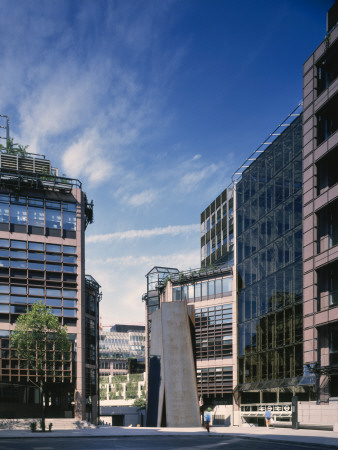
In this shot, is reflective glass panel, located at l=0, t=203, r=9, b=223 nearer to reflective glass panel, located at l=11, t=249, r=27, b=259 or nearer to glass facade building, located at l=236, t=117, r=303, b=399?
reflective glass panel, located at l=11, t=249, r=27, b=259

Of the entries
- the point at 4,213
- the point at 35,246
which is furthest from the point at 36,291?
the point at 4,213

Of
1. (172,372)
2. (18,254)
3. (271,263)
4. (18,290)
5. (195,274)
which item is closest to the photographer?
(172,372)

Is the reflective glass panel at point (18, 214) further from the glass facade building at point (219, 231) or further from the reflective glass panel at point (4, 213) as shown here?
the glass facade building at point (219, 231)

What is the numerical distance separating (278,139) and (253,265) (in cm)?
1669

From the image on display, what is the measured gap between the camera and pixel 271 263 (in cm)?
6844

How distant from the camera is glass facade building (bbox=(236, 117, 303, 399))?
61906 mm

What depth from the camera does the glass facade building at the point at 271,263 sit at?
61.9 m

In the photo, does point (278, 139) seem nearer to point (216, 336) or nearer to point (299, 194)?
point (299, 194)

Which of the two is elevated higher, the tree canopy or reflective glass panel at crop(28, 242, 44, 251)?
reflective glass panel at crop(28, 242, 44, 251)

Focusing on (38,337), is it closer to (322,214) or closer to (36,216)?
(36,216)

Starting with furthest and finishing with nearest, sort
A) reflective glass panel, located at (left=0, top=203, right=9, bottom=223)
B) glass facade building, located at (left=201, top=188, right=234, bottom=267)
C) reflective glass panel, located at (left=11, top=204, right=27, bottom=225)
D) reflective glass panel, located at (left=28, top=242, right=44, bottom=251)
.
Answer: glass facade building, located at (left=201, top=188, right=234, bottom=267)
reflective glass panel, located at (left=28, top=242, right=44, bottom=251)
reflective glass panel, located at (left=11, top=204, right=27, bottom=225)
reflective glass panel, located at (left=0, top=203, right=9, bottom=223)

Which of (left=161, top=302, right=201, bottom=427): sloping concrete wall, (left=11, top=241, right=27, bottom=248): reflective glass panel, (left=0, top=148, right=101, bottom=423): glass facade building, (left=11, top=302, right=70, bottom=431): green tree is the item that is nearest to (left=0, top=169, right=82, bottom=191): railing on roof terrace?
(left=0, top=148, right=101, bottom=423): glass facade building

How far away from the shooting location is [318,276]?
50.4m

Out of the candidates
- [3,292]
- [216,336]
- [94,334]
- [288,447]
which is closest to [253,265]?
[216,336]
